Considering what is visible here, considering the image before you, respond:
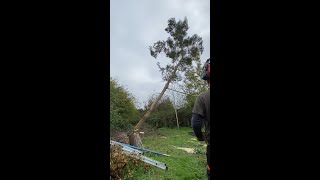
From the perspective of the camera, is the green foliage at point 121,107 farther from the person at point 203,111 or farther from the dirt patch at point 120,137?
the person at point 203,111

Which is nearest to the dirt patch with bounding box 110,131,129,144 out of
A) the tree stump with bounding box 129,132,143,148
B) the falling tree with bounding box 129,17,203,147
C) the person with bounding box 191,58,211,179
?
the tree stump with bounding box 129,132,143,148

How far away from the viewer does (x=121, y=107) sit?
→ 1112cm

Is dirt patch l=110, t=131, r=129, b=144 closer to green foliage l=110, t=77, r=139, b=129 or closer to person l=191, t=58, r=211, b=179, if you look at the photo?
green foliage l=110, t=77, r=139, b=129

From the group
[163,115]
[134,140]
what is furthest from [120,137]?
[163,115]

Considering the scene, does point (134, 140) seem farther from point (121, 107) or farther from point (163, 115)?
point (163, 115)

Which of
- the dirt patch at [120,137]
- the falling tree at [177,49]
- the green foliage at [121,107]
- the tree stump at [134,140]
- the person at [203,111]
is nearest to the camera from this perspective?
the person at [203,111]

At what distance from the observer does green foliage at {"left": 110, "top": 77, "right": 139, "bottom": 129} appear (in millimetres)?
9719

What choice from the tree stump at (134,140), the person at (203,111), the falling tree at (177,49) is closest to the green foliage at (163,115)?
the falling tree at (177,49)

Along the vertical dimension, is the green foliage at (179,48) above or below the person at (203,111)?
above

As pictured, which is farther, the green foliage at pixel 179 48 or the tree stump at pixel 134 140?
the green foliage at pixel 179 48

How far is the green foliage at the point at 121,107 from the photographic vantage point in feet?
31.9
